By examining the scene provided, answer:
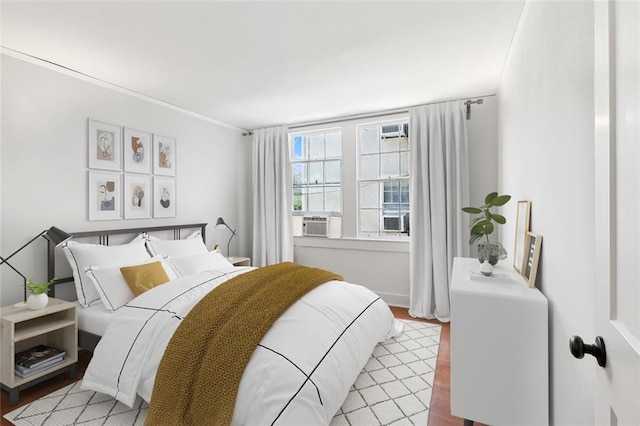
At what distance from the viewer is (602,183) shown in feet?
2.53

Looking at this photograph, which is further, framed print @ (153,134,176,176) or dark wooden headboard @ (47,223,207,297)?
framed print @ (153,134,176,176)

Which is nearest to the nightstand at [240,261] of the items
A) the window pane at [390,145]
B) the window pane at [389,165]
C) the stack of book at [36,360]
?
the stack of book at [36,360]

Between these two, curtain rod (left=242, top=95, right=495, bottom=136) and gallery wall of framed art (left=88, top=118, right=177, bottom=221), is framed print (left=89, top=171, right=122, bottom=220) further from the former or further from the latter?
curtain rod (left=242, top=95, right=495, bottom=136)

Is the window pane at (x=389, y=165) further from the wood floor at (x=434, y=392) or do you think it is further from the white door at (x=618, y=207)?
the white door at (x=618, y=207)

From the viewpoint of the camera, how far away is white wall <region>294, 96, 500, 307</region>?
3645 millimetres

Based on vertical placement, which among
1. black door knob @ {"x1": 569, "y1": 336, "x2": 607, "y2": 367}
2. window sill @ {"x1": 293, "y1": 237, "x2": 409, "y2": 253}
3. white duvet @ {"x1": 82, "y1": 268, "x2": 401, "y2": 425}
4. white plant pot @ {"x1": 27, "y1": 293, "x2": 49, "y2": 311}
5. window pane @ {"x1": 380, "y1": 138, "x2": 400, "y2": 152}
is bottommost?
white duvet @ {"x1": 82, "y1": 268, "x2": 401, "y2": 425}

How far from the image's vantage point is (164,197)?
3797 mm

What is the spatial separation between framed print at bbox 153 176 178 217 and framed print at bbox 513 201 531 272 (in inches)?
142

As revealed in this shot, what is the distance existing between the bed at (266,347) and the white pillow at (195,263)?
0.43 metres

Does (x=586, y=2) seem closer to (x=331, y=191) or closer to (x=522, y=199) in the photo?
(x=522, y=199)

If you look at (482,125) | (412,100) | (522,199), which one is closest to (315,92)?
(412,100)

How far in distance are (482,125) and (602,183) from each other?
3268 millimetres

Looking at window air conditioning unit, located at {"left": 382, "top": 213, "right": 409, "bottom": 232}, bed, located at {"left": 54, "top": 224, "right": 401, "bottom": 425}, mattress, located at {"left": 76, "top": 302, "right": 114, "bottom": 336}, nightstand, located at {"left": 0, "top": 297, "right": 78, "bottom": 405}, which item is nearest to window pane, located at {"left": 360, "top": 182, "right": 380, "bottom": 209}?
window air conditioning unit, located at {"left": 382, "top": 213, "right": 409, "bottom": 232}

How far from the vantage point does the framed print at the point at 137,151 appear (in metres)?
3.38
